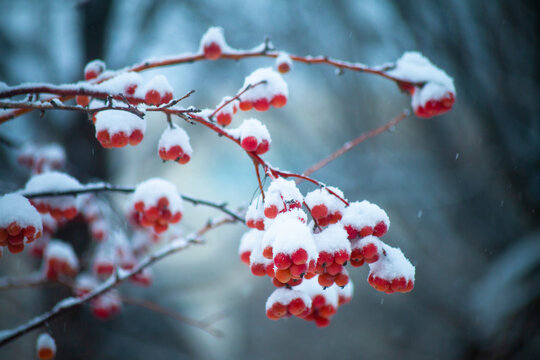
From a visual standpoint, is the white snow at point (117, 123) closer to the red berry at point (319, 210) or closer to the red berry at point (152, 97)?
the red berry at point (152, 97)

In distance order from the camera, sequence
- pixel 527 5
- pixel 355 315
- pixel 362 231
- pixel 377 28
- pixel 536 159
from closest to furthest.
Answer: pixel 362 231
pixel 536 159
pixel 527 5
pixel 377 28
pixel 355 315

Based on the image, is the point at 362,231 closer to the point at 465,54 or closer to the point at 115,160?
the point at 115,160

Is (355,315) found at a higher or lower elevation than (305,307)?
higher

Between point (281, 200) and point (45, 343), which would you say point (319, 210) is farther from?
point (45, 343)

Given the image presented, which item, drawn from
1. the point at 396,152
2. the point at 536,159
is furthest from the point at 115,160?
the point at 536,159

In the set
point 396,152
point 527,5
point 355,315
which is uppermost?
point 527,5

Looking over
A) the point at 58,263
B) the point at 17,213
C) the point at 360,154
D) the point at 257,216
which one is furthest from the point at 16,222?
the point at 360,154
